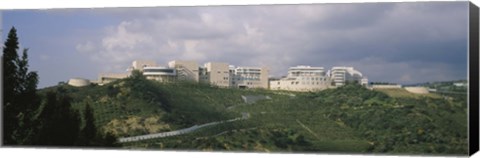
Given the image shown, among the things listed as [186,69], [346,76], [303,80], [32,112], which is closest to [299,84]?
[303,80]

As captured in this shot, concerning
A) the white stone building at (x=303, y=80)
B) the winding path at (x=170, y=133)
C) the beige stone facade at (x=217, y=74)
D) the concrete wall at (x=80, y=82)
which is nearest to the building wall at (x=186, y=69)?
the beige stone facade at (x=217, y=74)

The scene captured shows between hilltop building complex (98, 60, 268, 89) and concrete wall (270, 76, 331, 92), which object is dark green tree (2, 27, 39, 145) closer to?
hilltop building complex (98, 60, 268, 89)

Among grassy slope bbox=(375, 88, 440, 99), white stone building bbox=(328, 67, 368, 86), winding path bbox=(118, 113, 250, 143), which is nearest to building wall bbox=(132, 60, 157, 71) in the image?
winding path bbox=(118, 113, 250, 143)

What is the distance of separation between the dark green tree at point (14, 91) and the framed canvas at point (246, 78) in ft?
0.05

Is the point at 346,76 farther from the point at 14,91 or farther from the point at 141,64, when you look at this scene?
the point at 14,91

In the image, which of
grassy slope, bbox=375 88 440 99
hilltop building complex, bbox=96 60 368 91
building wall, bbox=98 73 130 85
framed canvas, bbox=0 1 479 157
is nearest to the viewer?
framed canvas, bbox=0 1 479 157

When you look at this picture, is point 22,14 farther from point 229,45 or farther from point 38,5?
point 229,45

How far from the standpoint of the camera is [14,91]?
1292 centimetres

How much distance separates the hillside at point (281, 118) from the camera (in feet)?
37.0

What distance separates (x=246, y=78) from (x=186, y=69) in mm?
886

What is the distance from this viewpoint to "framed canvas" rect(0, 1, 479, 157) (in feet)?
36.3

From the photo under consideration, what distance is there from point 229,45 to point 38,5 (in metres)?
2.97

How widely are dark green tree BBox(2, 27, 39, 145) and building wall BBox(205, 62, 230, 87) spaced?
2.66 m

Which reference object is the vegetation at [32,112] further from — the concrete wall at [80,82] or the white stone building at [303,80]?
the white stone building at [303,80]
